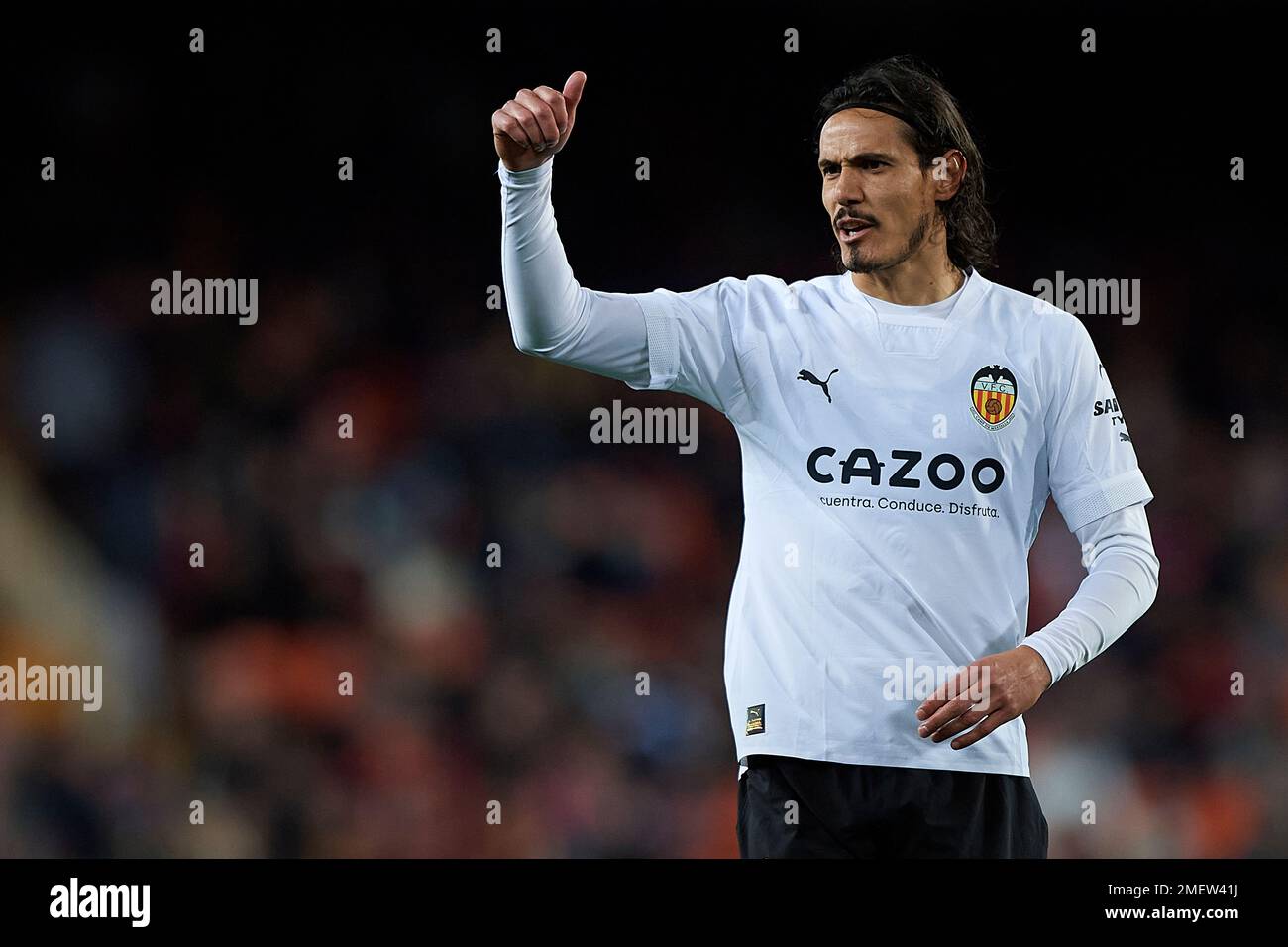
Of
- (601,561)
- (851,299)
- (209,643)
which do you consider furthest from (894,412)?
(209,643)

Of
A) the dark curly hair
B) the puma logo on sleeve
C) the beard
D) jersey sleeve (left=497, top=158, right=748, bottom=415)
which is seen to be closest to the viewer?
jersey sleeve (left=497, top=158, right=748, bottom=415)

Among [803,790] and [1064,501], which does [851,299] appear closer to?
[1064,501]

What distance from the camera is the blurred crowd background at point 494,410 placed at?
634 cm

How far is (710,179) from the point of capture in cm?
692

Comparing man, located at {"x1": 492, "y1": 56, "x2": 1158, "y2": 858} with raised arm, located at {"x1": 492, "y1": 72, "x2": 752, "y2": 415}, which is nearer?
raised arm, located at {"x1": 492, "y1": 72, "x2": 752, "y2": 415}

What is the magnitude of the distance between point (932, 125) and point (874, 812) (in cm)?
160

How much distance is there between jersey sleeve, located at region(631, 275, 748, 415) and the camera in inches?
126

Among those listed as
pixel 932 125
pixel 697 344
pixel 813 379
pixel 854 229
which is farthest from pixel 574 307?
pixel 932 125

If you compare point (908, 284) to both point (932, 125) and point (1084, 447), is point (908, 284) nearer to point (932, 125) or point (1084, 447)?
point (932, 125)
